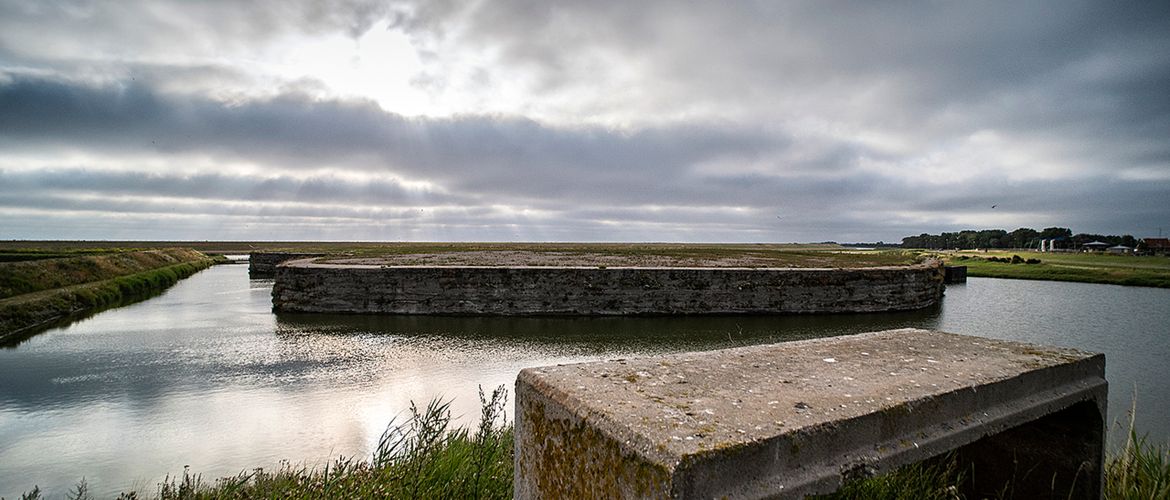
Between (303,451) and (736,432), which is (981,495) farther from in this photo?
(303,451)

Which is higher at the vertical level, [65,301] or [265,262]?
[265,262]

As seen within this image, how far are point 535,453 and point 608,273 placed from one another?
17.1 metres

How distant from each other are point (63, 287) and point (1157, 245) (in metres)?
111

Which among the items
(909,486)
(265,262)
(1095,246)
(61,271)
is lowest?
(265,262)

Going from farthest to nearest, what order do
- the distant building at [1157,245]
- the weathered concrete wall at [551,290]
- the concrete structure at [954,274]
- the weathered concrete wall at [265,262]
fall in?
the distant building at [1157,245] → the weathered concrete wall at [265,262] → the concrete structure at [954,274] → the weathered concrete wall at [551,290]

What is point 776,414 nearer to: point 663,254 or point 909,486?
point 909,486

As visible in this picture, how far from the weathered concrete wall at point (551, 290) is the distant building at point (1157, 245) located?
77.5 m

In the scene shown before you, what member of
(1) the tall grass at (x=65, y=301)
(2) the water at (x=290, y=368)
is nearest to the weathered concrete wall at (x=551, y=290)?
(2) the water at (x=290, y=368)

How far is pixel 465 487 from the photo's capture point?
307 cm

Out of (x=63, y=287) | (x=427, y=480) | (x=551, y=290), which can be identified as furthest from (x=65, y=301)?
(x=427, y=480)

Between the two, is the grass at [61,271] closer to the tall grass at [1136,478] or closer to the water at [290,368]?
the water at [290,368]

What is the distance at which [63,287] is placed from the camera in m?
20.3

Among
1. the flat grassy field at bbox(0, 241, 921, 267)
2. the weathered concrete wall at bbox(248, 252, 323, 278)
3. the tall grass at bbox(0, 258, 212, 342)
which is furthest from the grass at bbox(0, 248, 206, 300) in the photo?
the flat grassy field at bbox(0, 241, 921, 267)

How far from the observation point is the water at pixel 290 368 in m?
6.24
